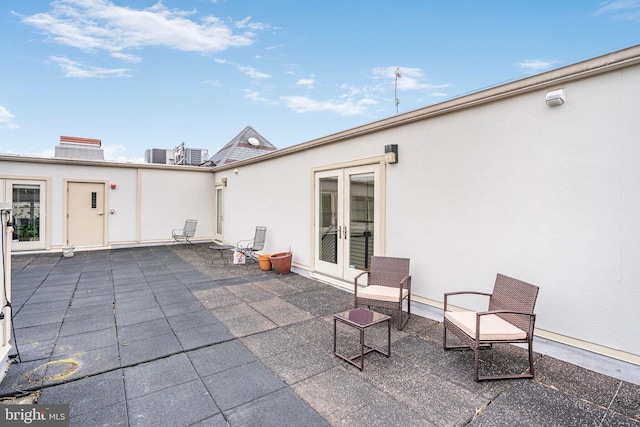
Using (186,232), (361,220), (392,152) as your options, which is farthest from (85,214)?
(392,152)

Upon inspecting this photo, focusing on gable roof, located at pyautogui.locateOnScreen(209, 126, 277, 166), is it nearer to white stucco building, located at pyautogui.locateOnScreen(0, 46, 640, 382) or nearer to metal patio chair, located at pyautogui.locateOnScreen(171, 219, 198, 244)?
metal patio chair, located at pyautogui.locateOnScreen(171, 219, 198, 244)

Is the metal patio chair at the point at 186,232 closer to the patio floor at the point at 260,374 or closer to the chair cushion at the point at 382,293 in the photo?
the patio floor at the point at 260,374

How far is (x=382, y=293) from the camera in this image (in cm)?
370

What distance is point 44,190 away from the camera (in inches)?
340

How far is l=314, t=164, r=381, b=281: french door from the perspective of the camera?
15.6 feet

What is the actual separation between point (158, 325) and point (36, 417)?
5.43 feet

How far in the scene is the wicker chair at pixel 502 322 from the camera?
2479 millimetres

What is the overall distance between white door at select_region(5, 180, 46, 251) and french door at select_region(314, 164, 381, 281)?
8.51 m

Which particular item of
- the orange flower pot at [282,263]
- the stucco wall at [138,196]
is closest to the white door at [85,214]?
the stucco wall at [138,196]

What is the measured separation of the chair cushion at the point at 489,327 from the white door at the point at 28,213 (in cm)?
1104

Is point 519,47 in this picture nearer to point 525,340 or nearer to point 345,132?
point 345,132

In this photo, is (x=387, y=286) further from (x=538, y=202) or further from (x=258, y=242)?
(x=258, y=242)

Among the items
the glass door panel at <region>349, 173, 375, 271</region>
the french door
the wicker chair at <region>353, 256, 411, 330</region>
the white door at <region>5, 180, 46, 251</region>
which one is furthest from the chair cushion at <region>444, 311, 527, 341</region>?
the white door at <region>5, 180, 46, 251</region>

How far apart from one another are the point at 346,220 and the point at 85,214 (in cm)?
881
